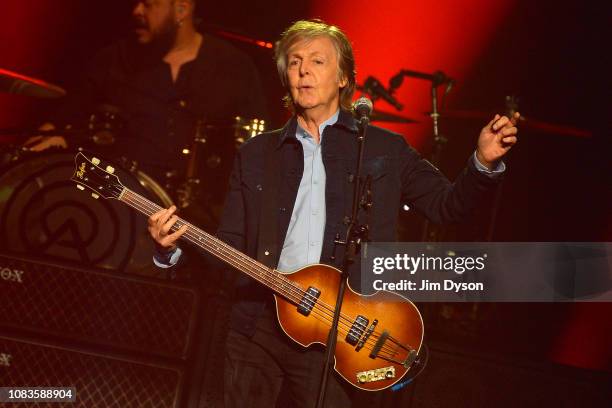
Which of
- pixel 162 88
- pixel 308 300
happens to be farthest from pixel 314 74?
pixel 162 88

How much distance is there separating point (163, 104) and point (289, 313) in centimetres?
275

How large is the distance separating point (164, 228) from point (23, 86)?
89.3 inches

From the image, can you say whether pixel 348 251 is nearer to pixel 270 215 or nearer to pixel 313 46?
pixel 270 215

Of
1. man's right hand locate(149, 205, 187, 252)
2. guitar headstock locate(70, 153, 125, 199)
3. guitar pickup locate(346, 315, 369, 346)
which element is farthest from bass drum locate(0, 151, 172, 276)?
guitar pickup locate(346, 315, 369, 346)

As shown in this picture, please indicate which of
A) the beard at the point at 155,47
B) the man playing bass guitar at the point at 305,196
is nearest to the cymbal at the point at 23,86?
the beard at the point at 155,47

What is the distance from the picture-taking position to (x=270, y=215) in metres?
2.65

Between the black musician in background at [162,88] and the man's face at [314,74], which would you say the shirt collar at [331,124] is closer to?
the man's face at [314,74]

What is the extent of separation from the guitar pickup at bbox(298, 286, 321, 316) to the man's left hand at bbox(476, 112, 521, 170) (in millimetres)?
814

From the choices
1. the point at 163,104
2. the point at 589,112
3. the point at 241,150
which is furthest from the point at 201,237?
the point at 589,112

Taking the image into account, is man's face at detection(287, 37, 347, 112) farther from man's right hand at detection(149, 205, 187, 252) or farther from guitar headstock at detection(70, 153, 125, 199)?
guitar headstock at detection(70, 153, 125, 199)

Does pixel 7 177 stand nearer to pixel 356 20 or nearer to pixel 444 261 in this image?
pixel 444 261

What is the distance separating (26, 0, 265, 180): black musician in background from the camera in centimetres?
464

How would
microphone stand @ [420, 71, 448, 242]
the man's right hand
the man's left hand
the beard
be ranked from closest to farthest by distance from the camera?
the man's left hand
the man's right hand
microphone stand @ [420, 71, 448, 242]
the beard

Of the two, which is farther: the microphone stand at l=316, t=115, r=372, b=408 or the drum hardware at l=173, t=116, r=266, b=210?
the drum hardware at l=173, t=116, r=266, b=210
